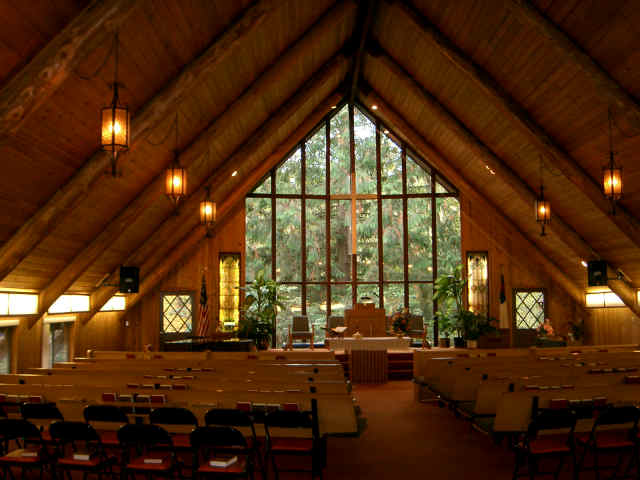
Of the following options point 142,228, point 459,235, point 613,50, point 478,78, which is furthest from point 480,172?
point 142,228

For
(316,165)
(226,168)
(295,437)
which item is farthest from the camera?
(316,165)

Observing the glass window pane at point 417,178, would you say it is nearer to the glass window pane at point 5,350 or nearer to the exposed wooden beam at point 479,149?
the exposed wooden beam at point 479,149

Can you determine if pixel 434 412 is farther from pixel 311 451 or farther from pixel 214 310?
pixel 214 310

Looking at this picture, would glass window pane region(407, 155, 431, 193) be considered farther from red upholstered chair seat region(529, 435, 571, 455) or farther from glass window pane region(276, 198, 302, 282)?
red upholstered chair seat region(529, 435, 571, 455)

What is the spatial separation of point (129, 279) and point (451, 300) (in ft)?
25.5

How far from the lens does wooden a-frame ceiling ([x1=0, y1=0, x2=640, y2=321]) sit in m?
6.84

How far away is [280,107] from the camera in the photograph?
41.7 ft

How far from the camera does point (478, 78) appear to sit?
33.0 feet

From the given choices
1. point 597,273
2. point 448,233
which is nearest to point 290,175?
point 448,233

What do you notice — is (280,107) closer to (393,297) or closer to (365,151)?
(365,151)

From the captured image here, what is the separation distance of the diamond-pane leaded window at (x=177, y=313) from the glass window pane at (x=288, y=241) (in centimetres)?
245

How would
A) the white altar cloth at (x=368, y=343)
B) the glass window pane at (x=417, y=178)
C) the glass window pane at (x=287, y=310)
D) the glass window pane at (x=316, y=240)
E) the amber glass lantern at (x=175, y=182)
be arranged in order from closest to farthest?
the amber glass lantern at (x=175, y=182) < the white altar cloth at (x=368, y=343) < the glass window pane at (x=287, y=310) < the glass window pane at (x=316, y=240) < the glass window pane at (x=417, y=178)

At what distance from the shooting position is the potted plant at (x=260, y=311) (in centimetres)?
1435

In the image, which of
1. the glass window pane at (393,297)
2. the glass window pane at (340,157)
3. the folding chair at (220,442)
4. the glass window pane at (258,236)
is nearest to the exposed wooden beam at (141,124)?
the folding chair at (220,442)
